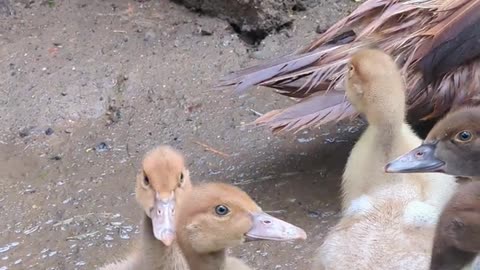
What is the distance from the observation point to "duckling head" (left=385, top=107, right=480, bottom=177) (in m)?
2.82

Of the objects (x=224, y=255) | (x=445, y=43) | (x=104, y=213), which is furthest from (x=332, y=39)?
(x=224, y=255)

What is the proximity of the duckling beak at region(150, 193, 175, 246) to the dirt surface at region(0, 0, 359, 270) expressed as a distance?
2.48 ft

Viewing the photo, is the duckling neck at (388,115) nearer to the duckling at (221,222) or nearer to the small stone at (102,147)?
the duckling at (221,222)

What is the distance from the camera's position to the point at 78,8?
4.91 meters

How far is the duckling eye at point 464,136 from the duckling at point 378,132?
23 centimetres

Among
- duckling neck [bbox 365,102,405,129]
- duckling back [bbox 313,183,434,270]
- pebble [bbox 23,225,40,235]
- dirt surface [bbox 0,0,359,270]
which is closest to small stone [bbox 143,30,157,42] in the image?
dirt surface [bbox 0,0,359,270]

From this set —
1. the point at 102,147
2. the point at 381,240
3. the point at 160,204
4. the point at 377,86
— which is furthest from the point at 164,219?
the point at 102,147

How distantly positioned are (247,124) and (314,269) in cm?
123

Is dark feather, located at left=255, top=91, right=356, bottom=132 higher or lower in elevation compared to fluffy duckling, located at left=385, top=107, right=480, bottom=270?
lower

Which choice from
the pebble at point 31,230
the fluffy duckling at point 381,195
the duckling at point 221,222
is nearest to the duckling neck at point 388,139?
the fluffy duckling at point 381,195

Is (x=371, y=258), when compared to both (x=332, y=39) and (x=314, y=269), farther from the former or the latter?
(x=332, y=39)

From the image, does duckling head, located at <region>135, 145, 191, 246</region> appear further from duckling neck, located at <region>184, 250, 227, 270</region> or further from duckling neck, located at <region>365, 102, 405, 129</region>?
duckling neck, located at <region>365, 102, 405, 129</region>

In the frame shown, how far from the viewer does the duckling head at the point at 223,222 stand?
2.70 m

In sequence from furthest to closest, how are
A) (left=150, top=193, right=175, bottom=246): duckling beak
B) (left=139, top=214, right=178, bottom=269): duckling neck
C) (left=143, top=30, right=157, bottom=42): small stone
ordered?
(left=143, top=30, right=157, bottom=42): small stone < (left=139, top=214, right=178, bottom=269): duckling neck < (left=150, top=193, right=175, bottom=246): duckling beak
